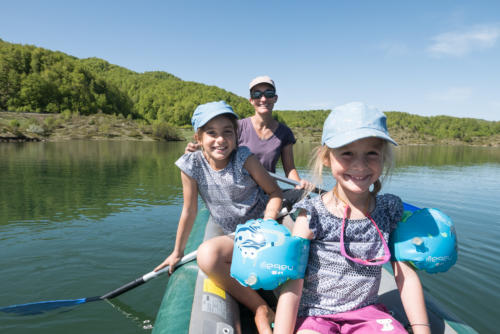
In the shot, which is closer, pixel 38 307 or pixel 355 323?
pixel 355 323

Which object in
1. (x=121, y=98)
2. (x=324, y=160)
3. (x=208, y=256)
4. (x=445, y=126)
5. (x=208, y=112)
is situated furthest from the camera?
(x=445, y=126)

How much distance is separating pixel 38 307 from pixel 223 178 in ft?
8.42

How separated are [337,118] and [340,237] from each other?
628 millimetres

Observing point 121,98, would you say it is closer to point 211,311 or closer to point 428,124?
point 211,311

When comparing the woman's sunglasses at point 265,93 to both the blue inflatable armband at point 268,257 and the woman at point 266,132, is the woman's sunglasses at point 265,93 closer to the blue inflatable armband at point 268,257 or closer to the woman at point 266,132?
the woman at point 266,132

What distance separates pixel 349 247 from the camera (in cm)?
157

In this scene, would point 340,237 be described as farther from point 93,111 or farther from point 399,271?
point 93,111

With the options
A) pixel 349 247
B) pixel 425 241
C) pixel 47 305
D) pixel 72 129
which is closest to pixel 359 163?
pixel 349 247

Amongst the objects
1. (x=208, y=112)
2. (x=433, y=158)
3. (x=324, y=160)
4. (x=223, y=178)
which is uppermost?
(x=208, y=112)

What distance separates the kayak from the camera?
176 cm

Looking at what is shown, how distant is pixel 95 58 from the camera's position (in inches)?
5438

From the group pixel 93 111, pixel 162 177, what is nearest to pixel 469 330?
pixel 162 177

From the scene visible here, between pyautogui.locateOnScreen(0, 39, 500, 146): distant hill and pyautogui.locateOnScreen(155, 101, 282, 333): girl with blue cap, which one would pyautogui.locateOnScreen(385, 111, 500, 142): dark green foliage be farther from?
pyautogui.locateOnScreen(155, 101, 282, 333): girl with blue cap

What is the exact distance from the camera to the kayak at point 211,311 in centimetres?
176
